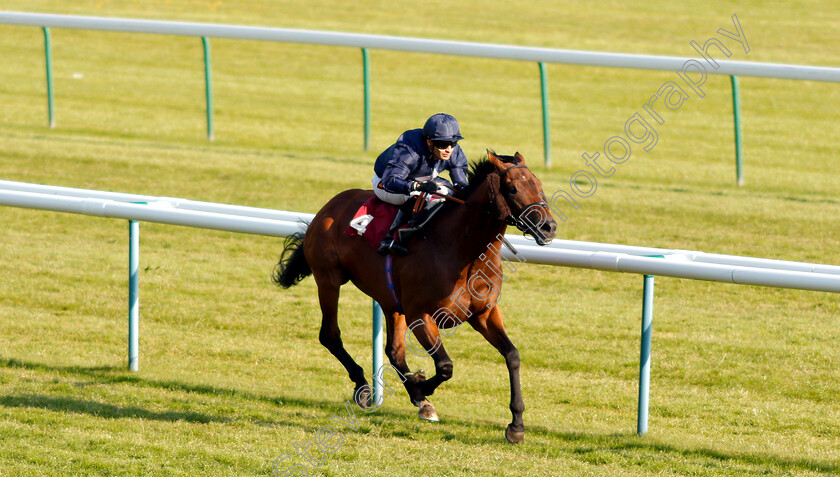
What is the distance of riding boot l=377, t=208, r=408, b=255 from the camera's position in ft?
17.4

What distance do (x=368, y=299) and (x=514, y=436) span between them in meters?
3.45

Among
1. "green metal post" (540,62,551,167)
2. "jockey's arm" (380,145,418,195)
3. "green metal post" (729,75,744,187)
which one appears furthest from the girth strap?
"green metal post" (540,62,551,167)

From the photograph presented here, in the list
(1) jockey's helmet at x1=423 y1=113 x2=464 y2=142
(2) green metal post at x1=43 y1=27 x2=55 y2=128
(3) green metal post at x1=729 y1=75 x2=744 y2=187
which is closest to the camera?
(1) jockey's helmet at x1=423 y1=113 x2=464 y2=142

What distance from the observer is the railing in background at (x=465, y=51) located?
10.9 meters

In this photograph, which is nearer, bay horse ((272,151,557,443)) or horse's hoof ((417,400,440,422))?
bay horse ((272,151,557,443))

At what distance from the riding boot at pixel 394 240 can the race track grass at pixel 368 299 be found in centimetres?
99

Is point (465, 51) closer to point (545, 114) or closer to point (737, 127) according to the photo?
point (545, 114)

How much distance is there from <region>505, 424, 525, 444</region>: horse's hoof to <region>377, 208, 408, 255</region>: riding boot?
1.03 meters

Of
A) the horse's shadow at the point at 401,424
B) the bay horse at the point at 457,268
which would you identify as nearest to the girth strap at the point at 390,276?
the bay horse at the point at 457,268

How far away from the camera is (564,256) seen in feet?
18.3

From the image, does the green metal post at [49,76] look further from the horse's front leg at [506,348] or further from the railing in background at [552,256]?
the horse's front leg at [506,348]

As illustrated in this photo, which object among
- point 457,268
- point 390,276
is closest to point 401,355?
point 390,276

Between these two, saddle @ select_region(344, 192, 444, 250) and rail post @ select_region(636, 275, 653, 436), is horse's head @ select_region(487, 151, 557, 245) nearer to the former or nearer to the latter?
saddle @ select_region(344, 192, 444, 250)

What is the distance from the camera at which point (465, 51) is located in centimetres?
1202
